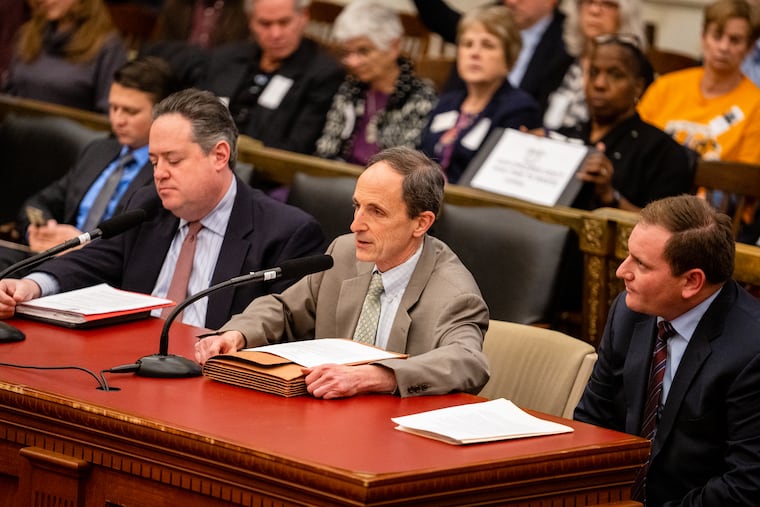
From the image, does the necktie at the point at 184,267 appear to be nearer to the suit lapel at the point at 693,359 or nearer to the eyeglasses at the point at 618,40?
the suit lapel at the point at 693,359

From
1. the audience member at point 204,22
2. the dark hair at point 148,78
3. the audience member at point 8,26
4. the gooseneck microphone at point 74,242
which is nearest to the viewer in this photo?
the gooseneck microphone at point 74,242

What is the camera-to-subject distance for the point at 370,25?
5977 mm

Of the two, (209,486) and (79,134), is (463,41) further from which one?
(209,486)

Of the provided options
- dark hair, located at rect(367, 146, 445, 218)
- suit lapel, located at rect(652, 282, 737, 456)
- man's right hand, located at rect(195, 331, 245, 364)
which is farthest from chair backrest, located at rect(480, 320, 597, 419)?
man's right hand, located at rect(195, 331, 245, 364)

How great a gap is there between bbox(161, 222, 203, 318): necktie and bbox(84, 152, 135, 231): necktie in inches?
43.3

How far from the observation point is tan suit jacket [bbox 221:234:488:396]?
2.96 m

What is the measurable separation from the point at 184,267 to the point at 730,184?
7.00 feet

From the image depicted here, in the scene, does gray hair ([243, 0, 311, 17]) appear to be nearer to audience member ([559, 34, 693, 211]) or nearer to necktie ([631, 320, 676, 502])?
audience member ([559, 34, 693, 211])

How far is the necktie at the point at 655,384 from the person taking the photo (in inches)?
123

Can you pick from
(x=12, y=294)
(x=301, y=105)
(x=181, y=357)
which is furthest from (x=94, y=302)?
(x=301, y=105)

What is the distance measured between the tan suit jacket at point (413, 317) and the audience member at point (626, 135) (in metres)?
1.60

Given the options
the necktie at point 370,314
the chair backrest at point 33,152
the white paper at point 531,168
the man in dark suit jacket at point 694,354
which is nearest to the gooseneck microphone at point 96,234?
the necktie at point 370,314

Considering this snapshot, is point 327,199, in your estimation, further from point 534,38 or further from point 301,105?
point 534,38

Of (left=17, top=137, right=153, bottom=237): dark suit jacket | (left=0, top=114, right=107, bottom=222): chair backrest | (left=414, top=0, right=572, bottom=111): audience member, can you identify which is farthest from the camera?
(left=414, top=0, right=572, bottom=111): audience member
